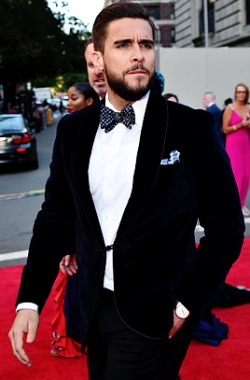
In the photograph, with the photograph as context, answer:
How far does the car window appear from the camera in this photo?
1320cm

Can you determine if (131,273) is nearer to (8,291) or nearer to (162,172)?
(162,172)

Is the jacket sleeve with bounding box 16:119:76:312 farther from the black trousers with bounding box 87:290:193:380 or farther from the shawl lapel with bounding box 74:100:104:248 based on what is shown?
the black trousers with bounding box 87:290:193:380

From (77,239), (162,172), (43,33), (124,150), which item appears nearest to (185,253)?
(162,172)

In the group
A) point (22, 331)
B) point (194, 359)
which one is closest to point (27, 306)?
point (22, 331)

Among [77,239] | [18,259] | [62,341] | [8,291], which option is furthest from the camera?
[18,259]

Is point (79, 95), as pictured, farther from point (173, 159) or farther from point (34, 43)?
point (34, 43)

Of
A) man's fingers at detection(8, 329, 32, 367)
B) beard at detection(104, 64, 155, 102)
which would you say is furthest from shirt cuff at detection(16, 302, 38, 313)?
beard at detection(104, 64, 155, 102)

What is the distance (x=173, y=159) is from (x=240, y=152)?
20.5 ft

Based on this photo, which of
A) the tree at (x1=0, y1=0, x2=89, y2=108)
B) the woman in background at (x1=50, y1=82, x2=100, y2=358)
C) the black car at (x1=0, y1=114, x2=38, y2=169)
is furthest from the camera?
the tree at (x1=0, y1=0, x2=89, y2=108)

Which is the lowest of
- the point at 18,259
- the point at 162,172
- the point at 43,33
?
the point at 18,259

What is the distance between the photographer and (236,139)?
25.6ft

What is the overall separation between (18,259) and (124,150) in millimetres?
4447

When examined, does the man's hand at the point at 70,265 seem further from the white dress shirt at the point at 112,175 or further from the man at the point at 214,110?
the man at the point at 214,110

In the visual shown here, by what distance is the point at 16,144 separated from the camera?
42.5 feet
